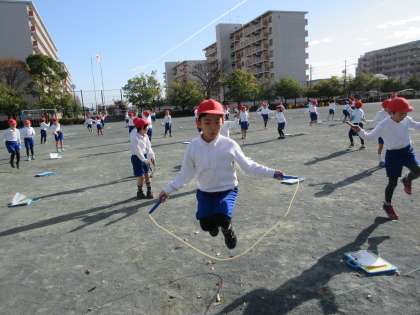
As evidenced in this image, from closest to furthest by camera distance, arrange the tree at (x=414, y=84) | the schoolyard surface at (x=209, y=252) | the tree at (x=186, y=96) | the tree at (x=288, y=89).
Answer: the schoolyard surface at (x=209, y=252) < the tree at (x=186, y=96) < the tree at (x=288, y=89) < the tree at (x=414, y=84)

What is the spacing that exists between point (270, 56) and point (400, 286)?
331ft

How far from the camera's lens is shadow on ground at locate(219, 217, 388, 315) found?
3.39m

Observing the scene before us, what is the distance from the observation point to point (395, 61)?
5876 inches

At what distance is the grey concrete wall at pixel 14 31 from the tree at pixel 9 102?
18.4 metres

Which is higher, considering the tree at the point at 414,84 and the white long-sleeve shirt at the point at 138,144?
the tree at the point at 414,84


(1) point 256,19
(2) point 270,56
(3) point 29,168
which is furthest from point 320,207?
(1) point 256,19

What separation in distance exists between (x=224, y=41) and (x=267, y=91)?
129ft

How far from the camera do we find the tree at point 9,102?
55375 millimetres

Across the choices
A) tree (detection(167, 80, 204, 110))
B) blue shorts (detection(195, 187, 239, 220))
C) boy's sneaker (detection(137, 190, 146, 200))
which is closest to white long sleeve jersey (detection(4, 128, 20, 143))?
boy's sneaker (detection(137, 190, 146, 200))

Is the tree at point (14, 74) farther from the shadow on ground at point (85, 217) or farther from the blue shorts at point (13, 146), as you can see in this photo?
the shadow on ground at point (85, 217)

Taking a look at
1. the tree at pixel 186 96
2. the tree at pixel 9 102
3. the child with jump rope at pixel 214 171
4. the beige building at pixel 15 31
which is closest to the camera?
the child with jump rope at pixel 214 171

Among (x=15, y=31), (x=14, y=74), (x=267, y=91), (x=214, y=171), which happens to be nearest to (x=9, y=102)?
(x=14, y=74)

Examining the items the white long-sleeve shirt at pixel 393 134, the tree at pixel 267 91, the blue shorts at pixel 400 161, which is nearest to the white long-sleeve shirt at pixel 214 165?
the white long-sleeve shirt at pixel 393 134

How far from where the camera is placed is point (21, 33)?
2844 inches
